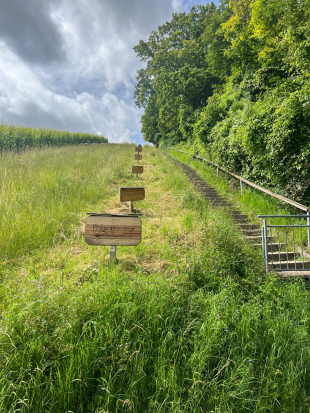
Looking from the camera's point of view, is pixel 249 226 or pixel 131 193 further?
pixel 249 226

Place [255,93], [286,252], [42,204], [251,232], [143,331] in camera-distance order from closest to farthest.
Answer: [143,331] < [286,252] < [42,204] < [251,232] < [255,93]

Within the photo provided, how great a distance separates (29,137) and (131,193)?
24024 millimetres

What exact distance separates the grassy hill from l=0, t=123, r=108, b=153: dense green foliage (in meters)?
19.2

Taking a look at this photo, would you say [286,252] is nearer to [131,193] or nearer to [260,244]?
[260,244]

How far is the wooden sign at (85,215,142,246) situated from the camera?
3459mm

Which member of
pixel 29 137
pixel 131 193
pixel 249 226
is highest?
pixel 29 137

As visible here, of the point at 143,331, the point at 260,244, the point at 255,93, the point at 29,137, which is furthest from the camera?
the point at 29,137

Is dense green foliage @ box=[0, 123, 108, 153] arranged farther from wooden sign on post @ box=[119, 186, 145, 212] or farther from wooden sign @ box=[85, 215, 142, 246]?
wooden sign @ box=[85, 215, 142, 246]

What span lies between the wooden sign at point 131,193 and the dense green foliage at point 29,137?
17529 mm

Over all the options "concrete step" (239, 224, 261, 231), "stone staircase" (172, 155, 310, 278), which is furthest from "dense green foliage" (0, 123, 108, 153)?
"concrete step" (239, 224, 261, 231)

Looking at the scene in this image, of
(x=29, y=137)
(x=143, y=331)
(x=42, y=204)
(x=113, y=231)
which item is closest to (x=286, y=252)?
(x=113, y=231)

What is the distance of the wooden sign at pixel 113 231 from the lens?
136 inches

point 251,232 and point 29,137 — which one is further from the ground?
point 29,137

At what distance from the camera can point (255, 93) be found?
39.1 feet
